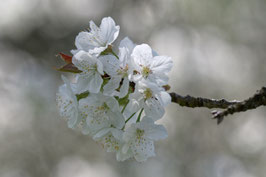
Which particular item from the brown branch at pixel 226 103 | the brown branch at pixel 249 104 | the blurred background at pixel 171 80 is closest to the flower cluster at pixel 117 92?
the brown branch at pixel 226 103

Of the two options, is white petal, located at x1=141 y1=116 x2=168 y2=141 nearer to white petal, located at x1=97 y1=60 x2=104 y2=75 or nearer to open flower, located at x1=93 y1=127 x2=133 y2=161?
open flower, located at x1=93 y1=127 x2=133 y2=161

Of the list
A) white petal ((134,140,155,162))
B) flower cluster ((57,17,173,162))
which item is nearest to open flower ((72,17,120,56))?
flower cluster ((57,17,173,162))

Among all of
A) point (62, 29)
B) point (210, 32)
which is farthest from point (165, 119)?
point (62, 29)

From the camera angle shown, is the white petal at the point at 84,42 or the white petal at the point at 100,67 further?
the white petal at the point at 84,42

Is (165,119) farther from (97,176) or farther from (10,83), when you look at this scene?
(10,83)

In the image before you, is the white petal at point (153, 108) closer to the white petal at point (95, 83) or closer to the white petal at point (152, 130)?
the white petal at point (152, 130)

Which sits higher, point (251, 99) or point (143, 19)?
point (143, 19)

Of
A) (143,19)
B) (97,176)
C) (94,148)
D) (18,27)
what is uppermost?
(143,19)
